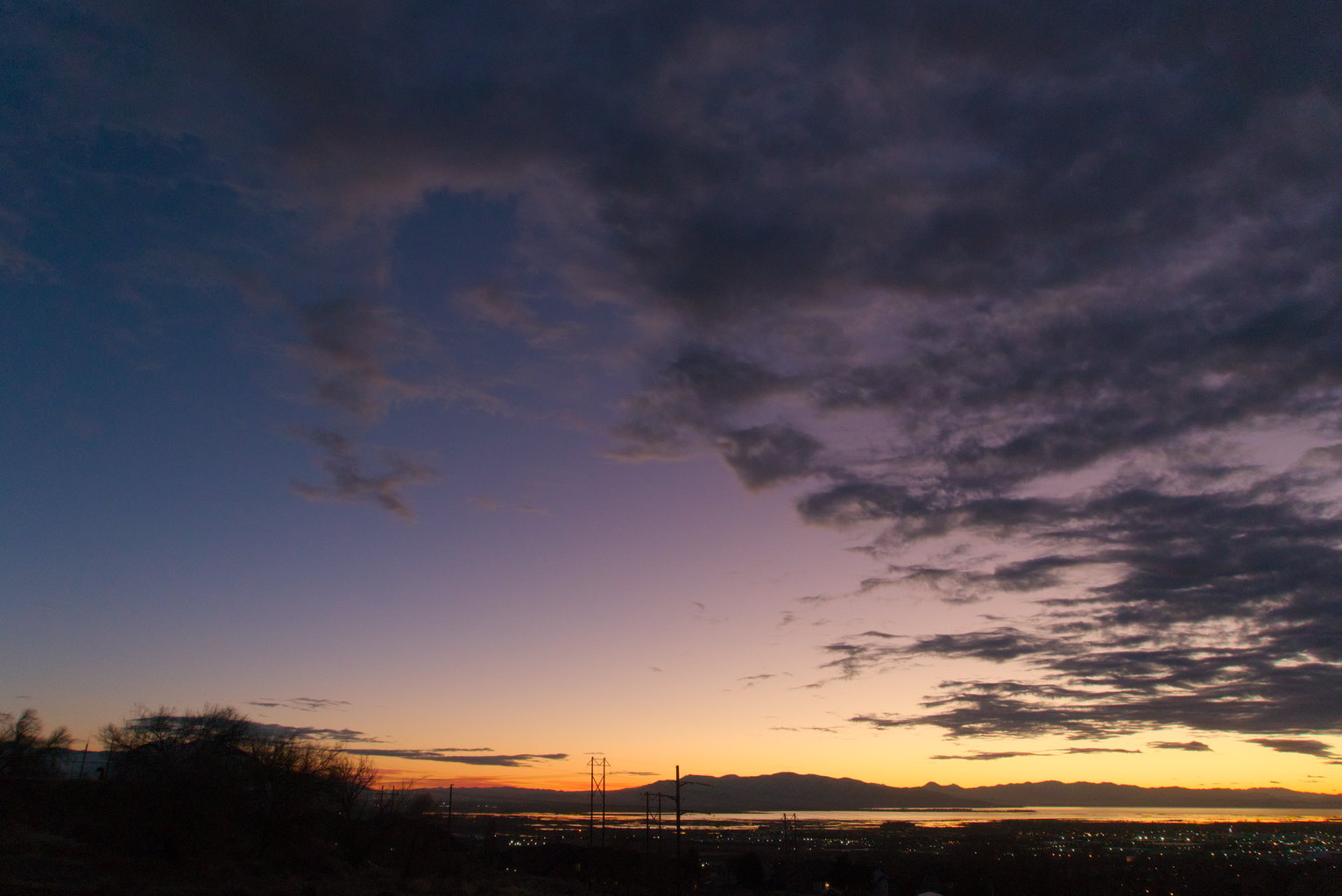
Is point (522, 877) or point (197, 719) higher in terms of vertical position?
point (197, 719)

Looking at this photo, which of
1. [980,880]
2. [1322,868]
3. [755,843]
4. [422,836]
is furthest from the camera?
[755,843]

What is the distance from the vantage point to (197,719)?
2085 inches

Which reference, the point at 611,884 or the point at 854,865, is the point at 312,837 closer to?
the point at 611,884

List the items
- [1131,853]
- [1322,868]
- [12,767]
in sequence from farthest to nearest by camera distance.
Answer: [1131,853], [1322,868], [12,767]

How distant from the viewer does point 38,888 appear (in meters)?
32.2

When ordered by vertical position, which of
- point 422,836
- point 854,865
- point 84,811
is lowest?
point 854,865

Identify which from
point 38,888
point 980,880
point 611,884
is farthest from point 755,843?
point 38,888

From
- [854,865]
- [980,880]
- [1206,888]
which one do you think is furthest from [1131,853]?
[854,865]

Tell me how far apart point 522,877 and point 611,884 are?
8384mm

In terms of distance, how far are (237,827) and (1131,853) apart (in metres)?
177

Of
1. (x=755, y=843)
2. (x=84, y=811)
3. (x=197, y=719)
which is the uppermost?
(x=197, y=719)

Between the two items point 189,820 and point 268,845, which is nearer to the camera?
point 189,820

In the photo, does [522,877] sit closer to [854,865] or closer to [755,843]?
[854,865]

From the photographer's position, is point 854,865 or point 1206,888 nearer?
point 854,865
